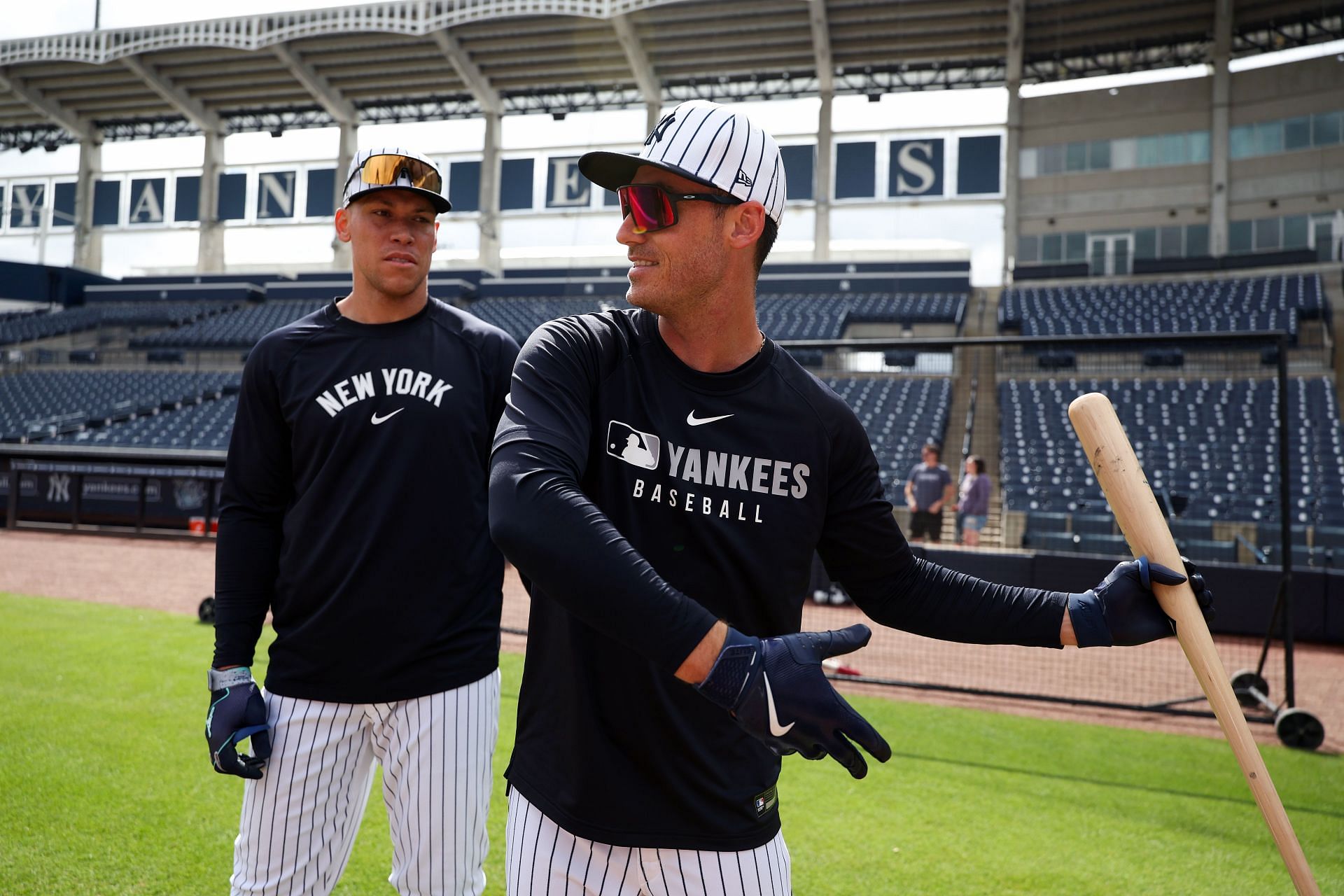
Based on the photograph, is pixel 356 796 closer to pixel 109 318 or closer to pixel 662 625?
pixel 662 625

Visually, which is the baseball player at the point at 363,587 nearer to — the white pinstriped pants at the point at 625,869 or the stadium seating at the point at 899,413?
the white pinstriped pants at the point at 625,869

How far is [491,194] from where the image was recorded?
33562 millimetres

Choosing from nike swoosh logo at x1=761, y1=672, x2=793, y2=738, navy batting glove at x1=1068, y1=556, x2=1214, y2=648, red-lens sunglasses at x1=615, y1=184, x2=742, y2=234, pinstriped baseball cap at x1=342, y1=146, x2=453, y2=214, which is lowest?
nike swoosh logo at x1=761, y1=672, x2=793, y2=738

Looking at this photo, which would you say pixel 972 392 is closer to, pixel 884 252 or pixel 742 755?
pixel 884 252

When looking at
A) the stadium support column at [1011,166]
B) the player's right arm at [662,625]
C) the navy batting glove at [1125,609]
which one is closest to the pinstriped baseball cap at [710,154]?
the player's right arm at [662,625]

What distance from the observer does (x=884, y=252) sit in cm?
3164

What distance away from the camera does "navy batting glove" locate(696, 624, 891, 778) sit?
1125 mm

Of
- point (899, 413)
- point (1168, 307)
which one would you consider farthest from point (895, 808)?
point (1168, 307)

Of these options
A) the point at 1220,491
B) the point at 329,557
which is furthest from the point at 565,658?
the point at 1220,491

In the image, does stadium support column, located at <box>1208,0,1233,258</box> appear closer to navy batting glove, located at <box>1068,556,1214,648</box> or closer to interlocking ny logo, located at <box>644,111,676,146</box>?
navy batting glove, located at <box>1068,556,1214,648</box>

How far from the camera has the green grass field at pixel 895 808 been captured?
351cm

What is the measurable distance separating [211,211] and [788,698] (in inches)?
1611

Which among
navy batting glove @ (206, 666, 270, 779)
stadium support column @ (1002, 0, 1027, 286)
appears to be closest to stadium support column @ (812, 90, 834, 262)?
stadium support column @ (1002, 0, 1027, 286)

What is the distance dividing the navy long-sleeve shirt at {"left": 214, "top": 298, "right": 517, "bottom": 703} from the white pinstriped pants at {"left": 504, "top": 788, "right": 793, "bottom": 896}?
0.79 m
